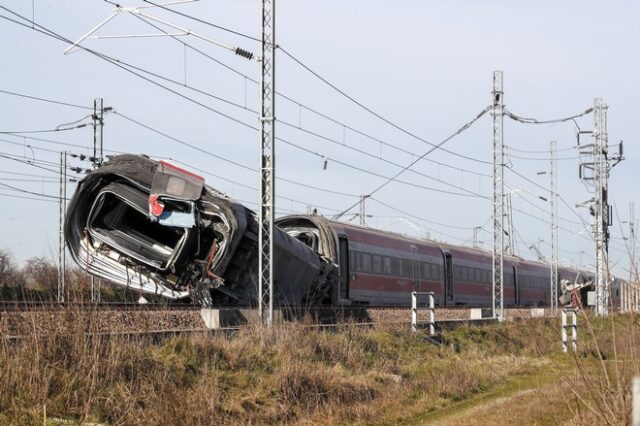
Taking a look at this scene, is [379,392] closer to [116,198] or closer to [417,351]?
[417,351]

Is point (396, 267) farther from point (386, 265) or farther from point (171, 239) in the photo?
point (171, 239)

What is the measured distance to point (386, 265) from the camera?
3362cm

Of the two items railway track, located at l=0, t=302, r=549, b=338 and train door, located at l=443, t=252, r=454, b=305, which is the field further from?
train door, located at l=443, t=252, r=454, b=305

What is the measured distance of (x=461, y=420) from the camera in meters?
13.1

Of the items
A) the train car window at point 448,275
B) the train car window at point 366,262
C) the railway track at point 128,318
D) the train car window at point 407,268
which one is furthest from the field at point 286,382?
the train car window at point 448,275

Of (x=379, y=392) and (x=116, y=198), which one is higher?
(x=116, y=198)

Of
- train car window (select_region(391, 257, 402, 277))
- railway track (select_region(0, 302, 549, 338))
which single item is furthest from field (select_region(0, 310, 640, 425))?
train car window (select_region(391, 257, 402, 277))

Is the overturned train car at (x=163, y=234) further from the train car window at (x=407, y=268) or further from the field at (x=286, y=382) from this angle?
the train car window at (x=407, y=268)

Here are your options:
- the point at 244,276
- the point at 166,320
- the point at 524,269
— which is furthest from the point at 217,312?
the point at 524,269

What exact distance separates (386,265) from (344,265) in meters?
3.86

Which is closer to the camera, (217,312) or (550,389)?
(550,389)

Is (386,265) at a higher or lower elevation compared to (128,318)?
higher

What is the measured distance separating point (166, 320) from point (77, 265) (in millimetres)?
4186

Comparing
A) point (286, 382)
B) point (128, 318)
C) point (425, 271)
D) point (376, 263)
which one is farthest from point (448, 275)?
point (286, 382)
